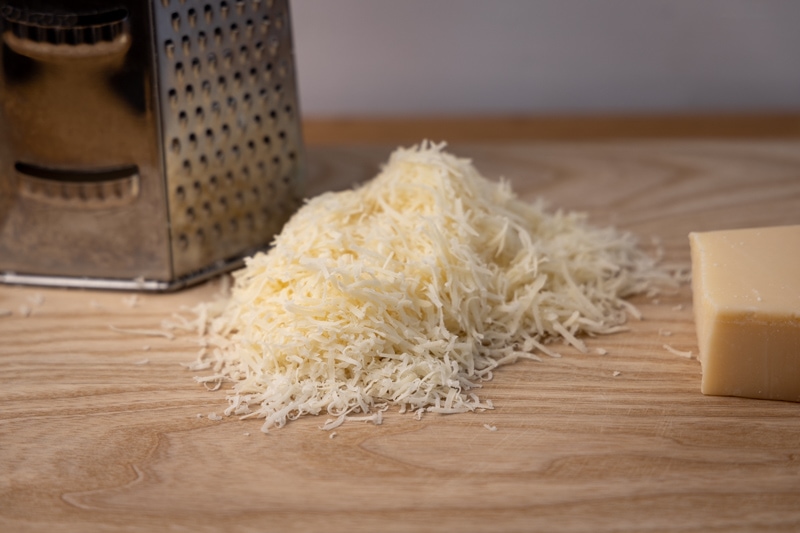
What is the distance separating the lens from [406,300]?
1.29 meters

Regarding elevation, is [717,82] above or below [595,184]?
above

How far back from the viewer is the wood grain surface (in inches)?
40.3

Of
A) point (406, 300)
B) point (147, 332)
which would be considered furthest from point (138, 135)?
point (406, 300)

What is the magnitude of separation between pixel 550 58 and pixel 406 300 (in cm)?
138

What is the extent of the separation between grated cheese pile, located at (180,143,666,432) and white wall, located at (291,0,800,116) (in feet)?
3.25

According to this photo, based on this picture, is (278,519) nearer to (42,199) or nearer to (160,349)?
(160,349)

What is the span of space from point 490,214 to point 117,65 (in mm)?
616

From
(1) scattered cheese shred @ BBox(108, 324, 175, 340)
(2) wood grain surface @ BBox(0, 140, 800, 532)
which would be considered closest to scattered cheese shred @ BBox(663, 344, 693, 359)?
(2) wood grain surface @ BBox(0, 140, 800, 532)

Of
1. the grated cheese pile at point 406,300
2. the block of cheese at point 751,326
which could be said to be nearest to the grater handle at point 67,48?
the grated cheese pile at point 406,300

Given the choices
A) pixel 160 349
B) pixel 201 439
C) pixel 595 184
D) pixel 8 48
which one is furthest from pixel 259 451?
pixel 595 184

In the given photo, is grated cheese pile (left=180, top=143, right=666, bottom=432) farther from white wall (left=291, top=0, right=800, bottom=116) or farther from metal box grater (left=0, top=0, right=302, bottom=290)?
white wall (left=291, top=0, right=800, bottom=116)

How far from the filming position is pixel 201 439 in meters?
1.17

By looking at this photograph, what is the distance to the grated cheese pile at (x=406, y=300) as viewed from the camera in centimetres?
125

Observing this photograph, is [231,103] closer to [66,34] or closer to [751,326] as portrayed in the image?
[66,34]
